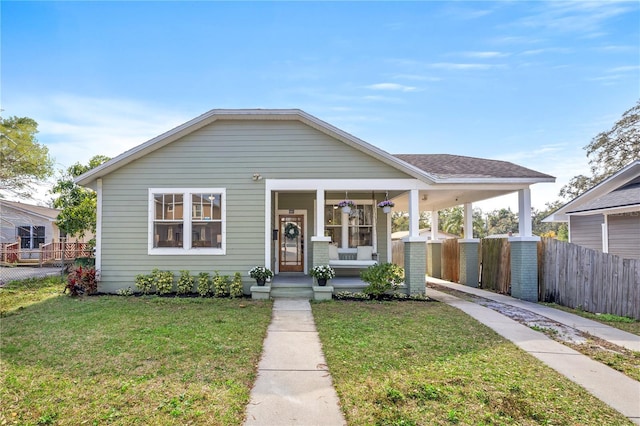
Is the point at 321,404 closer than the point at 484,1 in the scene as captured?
Yes

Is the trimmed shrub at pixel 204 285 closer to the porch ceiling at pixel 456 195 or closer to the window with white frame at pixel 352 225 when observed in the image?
the window with white frame at pixel 352 225

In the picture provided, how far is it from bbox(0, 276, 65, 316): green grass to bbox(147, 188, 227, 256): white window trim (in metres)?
3.14

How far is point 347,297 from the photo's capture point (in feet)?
30.3

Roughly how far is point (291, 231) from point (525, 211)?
7314 mm

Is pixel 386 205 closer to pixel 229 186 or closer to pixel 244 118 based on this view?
pixel 229 186

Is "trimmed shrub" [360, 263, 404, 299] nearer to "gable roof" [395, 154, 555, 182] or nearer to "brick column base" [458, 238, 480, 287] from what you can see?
"gable roof" [395, 154, 555, 182]

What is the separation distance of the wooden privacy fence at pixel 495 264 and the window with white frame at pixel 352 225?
14.0ft

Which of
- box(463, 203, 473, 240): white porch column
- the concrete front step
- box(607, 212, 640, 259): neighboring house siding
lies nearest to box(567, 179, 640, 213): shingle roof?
box(607, 212, 640, 259): neighboring house siding

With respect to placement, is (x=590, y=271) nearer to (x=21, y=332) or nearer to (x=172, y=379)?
(x=172, y=379)

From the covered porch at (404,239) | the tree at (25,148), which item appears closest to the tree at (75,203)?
the tree at (25,148)

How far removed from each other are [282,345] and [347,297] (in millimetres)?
3953

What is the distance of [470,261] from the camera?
13.1 meters

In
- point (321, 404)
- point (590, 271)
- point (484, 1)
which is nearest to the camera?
point (321, 404)

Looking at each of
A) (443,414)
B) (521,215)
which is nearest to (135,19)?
(443,414)
